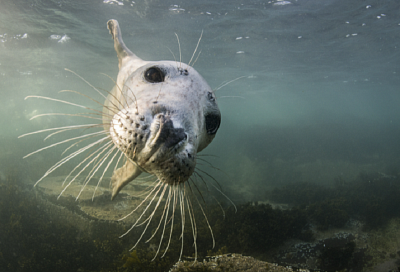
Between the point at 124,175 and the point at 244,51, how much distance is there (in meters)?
15.7

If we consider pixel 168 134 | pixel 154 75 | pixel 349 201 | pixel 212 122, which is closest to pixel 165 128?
pixel 168 134

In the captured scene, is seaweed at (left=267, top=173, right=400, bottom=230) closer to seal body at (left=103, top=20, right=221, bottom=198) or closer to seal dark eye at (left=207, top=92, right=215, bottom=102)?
seal dark eye at (left=207, top=92, right=215, bottom=102)

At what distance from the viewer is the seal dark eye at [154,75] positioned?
95.9 inches

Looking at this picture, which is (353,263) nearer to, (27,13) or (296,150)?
(27,13)

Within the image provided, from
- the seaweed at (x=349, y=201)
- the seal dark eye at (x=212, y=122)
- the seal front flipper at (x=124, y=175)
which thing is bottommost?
the seaweed at (x=349, y=201)

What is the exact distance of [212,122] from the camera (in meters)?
2.45

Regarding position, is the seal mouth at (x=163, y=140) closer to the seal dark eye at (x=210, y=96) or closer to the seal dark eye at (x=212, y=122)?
the seal dark eye at (x=212, y=122)

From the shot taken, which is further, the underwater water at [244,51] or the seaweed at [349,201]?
the underwater water at [244,51]

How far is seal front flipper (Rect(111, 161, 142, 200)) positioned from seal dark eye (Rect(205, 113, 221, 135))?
3.85 feet

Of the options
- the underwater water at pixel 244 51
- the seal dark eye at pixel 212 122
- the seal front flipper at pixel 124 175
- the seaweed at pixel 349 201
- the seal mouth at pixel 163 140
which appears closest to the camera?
the seal mouth at pixel 163 140

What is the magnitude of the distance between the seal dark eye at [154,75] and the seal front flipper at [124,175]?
45.8 inches

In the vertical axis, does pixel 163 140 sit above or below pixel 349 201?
above

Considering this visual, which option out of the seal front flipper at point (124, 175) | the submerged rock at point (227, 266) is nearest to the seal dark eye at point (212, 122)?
the seal front flipper at point (124, 175)

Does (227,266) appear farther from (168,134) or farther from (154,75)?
(154,75)
